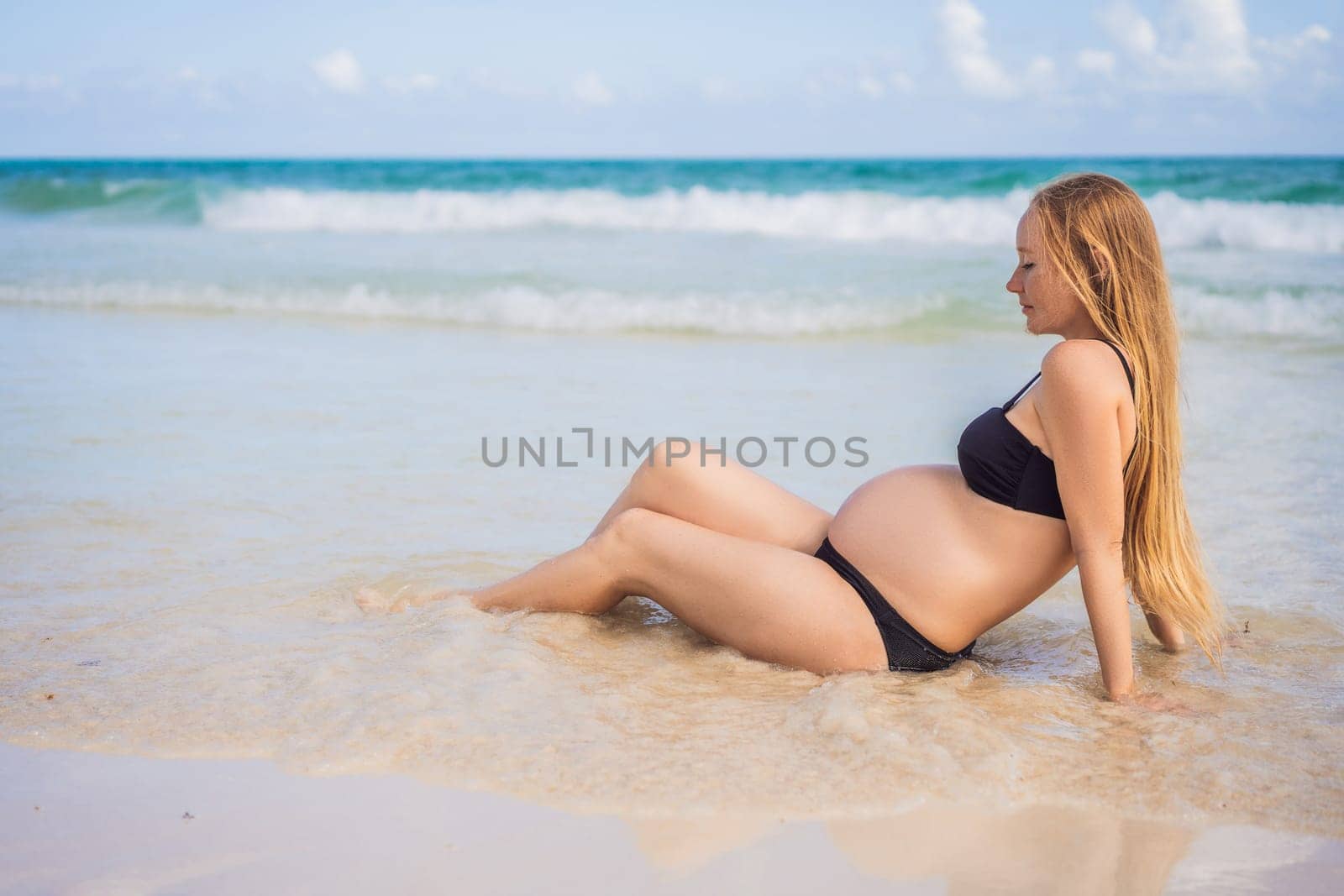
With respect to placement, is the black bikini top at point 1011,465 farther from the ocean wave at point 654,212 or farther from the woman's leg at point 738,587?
the ocean wave at point 654,212

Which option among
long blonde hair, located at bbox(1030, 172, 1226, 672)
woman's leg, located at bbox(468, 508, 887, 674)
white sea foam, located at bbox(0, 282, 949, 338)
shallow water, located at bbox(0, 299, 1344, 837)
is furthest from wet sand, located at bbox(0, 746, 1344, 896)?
white sea foam, located at bbox(0, 282, 949, 338)

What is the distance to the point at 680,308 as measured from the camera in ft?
Result: 32.4

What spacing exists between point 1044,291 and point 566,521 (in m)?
2.44

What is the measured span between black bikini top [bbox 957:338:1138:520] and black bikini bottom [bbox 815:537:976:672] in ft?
1.29

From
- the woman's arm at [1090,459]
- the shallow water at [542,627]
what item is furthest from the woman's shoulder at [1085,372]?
the shallow water at [542,627]

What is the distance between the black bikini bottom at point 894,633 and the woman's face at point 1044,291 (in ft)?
2.67

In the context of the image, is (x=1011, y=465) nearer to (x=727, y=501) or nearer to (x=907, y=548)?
(x=907, y=548)

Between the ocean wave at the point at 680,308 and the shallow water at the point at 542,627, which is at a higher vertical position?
the ocean wave at the point at 680,308

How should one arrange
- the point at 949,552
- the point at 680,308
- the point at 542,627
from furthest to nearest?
the point at 680,308, the point at 542,627, the point at 949,552

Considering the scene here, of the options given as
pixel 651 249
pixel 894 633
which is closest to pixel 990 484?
pixel 894 633

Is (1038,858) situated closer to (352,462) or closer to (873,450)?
(873,450)

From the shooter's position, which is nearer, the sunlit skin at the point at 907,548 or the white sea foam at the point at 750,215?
the sunlit skin at the point at 907,548

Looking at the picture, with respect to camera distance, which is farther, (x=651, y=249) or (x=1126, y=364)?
(x=651, y=249)

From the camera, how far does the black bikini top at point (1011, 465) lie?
276cm
